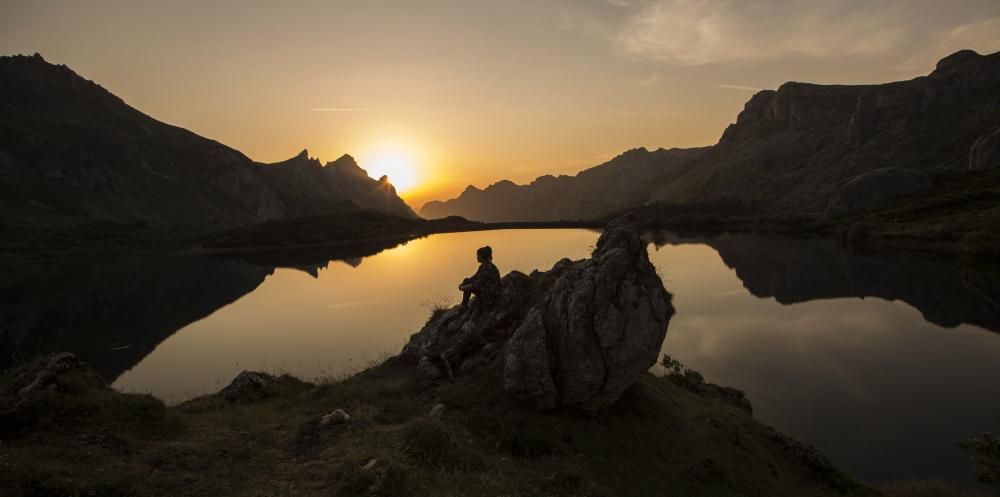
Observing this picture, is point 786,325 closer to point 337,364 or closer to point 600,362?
point 600,362

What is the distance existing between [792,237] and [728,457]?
157m

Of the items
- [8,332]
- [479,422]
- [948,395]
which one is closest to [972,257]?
[948,395]

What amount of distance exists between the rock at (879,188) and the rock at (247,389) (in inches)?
7907

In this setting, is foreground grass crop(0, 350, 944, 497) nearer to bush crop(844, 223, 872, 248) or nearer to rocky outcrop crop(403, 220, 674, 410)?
rocky outcrop crop(403, 220, 674, 410)

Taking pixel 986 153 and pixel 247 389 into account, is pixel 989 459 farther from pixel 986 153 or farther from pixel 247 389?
pixel 986 153

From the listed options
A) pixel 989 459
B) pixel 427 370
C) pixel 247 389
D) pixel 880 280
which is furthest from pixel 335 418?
pixel 880 280

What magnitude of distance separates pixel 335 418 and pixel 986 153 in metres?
249

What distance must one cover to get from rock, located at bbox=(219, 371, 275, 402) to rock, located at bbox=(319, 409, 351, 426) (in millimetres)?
8489

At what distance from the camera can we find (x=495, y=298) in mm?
34250

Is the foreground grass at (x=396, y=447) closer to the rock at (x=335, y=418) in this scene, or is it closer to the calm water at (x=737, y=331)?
the rock at (x=335, y=418)

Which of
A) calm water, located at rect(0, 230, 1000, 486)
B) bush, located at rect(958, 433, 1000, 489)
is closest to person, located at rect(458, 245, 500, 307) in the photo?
calm water, located at rect(0, 230, 1000, 486)

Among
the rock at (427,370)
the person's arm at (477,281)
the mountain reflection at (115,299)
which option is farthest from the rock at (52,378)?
the person's arm at (477,281)

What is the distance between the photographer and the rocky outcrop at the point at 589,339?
26.0m

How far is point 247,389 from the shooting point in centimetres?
2998
